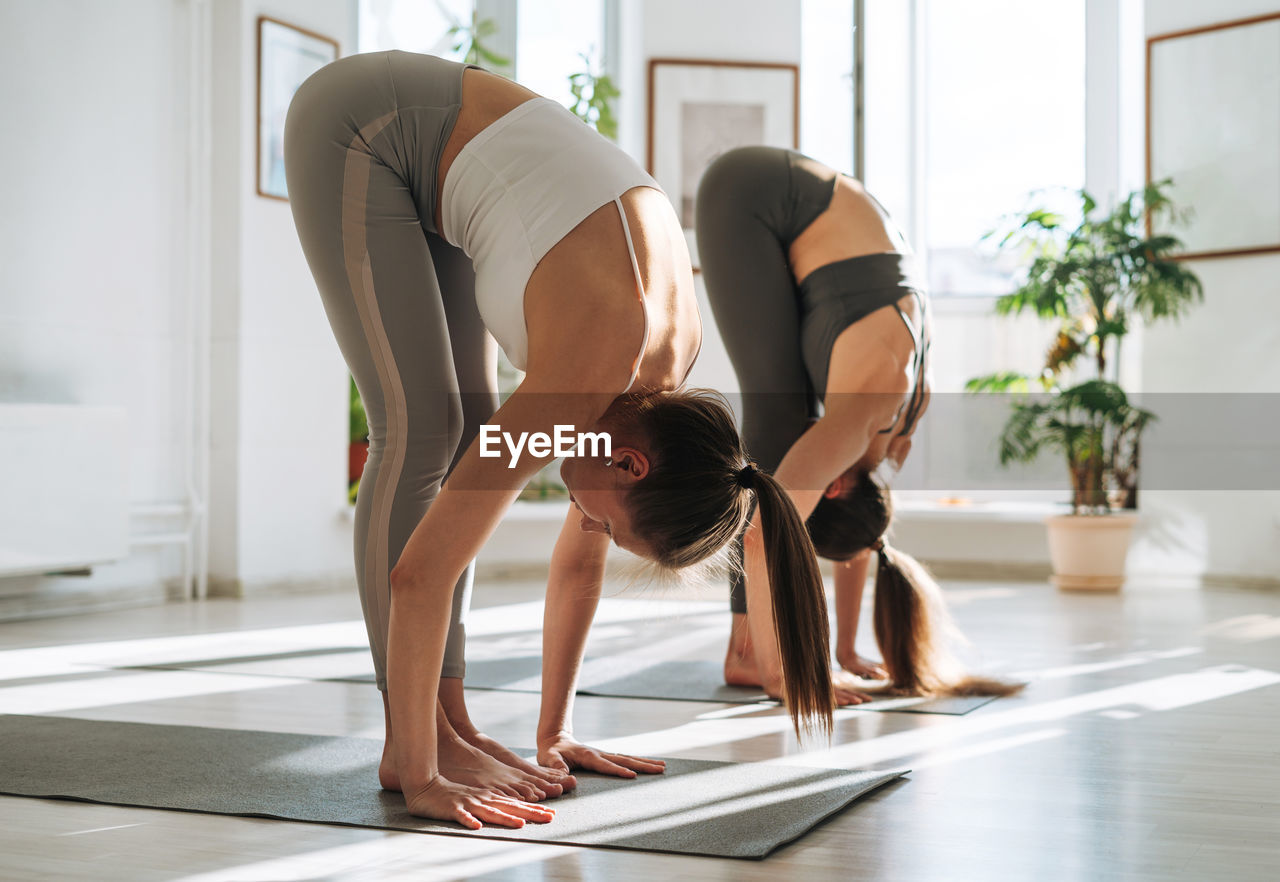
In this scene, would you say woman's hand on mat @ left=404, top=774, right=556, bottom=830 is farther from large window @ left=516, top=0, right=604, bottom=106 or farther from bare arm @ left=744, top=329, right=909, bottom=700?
large window @ left=516, top=0, right=604, bottom=106

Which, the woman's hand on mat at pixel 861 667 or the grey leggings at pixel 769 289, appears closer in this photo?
the grey leggings at pixel 769 289

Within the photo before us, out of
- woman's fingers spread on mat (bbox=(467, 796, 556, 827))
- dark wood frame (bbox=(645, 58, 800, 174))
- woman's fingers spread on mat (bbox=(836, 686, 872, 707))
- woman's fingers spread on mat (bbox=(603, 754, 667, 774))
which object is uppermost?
dark wood frame (bbox=(645, 58, 800, 174))

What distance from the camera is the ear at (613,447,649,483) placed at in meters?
1.43

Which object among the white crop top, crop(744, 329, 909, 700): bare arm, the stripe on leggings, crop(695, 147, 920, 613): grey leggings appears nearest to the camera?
the white crop top

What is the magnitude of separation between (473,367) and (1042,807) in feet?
3.02

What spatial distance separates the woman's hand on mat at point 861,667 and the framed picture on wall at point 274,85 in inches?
105

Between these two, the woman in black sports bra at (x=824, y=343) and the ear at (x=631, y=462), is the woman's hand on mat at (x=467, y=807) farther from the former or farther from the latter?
the woman in black sports bra at (x=824, y=343)

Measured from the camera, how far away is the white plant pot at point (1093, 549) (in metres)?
4.48

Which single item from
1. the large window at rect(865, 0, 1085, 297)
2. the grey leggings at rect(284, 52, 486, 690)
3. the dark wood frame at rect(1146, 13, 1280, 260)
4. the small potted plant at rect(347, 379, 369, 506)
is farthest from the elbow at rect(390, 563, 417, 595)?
the large window at rect(865, 0, 1085, 297)

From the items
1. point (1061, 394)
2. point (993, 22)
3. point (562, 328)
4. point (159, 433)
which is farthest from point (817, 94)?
point (562, 328)

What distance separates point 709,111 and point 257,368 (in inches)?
87.8

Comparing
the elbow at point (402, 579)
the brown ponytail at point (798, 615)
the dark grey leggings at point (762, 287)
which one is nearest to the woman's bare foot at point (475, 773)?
the elbow at point (402, 579)

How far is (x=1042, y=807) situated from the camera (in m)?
1.57

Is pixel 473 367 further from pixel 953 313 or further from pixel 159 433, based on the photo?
pixel 953 313
